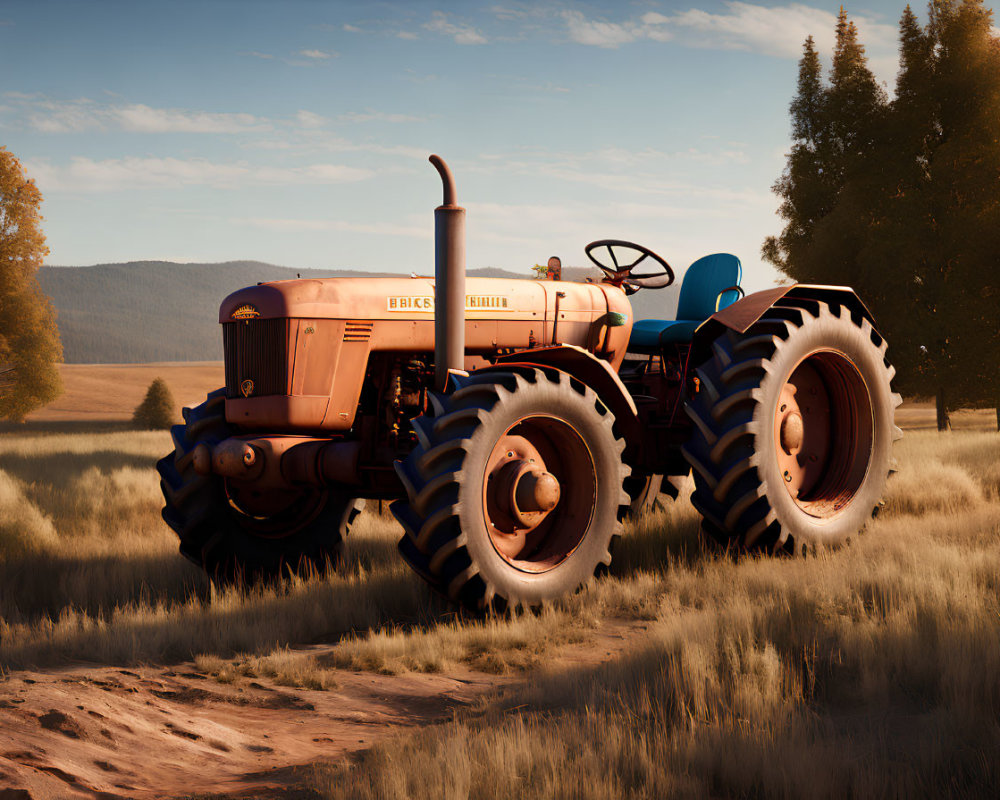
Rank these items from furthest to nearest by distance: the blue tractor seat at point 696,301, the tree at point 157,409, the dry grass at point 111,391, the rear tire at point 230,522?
the dry grass at point 111,391
the tree at point 157,409
the blue tractor seat at point 696,301
the rear tire at point 230,522

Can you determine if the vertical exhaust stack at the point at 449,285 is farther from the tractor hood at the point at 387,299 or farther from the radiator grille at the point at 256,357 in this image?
the radiator grille at the point at 256,357

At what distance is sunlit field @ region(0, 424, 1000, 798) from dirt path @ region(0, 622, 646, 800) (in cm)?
18

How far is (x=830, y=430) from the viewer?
6.89 m

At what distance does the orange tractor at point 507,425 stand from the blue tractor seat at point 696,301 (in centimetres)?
5

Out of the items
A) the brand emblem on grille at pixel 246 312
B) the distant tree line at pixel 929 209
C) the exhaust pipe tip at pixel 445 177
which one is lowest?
the brand emblem on grille at pixel 246 312

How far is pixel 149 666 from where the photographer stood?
14.7ft

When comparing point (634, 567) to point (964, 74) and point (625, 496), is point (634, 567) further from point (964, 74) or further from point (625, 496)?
point (964, 74)

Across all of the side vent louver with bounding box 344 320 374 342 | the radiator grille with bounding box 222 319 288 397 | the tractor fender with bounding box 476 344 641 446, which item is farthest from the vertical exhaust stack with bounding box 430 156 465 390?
the radiator grille with bounding box 222 319 288 397

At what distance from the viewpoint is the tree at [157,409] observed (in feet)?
104

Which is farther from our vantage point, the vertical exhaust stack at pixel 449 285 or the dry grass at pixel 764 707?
the vertical exhaust stack at pixel 449 285

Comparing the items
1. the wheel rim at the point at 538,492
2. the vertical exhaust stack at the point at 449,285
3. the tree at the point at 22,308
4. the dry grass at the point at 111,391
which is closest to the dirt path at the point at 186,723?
the wheel rim at the point at 538,492

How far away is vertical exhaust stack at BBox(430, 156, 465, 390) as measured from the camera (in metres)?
5.29

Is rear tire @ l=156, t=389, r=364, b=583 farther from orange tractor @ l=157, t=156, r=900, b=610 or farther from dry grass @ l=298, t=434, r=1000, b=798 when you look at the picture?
dry grass @ l=298, t=434, r=1000, b=798

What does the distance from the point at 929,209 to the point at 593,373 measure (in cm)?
1759
